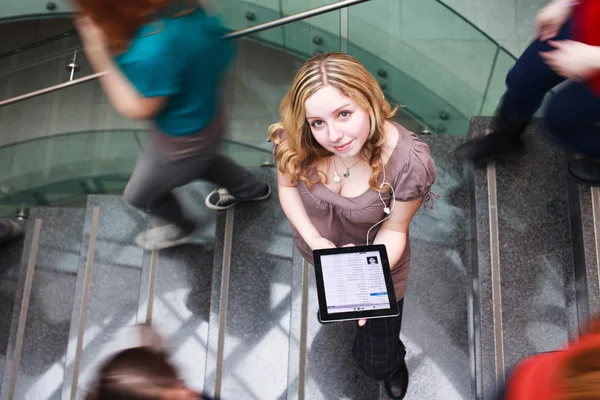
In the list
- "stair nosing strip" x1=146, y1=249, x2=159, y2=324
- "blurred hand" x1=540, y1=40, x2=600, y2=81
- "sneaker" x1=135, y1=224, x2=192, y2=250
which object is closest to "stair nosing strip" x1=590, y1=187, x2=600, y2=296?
"blurred hand" x1=540, y1=40, x2=600, y2=81

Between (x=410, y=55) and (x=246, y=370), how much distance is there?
2.10 m

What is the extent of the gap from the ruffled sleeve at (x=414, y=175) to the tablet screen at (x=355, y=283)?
0.98 feet

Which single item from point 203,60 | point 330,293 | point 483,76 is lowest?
point 330,293

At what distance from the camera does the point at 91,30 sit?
208 cm

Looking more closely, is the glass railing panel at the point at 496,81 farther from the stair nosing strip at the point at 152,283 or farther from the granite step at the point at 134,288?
the stair nosing strip at the point at 152,283

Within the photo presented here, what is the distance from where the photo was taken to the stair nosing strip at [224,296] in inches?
119

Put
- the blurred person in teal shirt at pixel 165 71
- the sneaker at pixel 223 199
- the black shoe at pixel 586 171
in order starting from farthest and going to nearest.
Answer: the sneaker at pixel 223 199
the black shoe at pixel 586 171
the blurred person in teal shirt at pixel 165 71

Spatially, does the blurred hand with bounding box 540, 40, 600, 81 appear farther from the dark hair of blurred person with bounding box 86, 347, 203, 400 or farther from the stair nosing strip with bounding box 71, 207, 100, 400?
the stair nosing strip with bounding box 71, 207, 100, 400

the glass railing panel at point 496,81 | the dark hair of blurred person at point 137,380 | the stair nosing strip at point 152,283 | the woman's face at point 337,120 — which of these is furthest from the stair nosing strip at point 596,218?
the stair nosing strip at point 152,283

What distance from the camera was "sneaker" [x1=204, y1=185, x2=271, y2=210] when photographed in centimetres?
331

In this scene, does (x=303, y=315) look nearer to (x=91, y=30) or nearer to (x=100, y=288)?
(x=100, y=288)

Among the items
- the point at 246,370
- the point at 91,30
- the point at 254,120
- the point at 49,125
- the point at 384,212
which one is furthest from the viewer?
the point at 49,125

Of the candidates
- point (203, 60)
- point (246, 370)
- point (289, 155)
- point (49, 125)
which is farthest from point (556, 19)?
point (49, 125)

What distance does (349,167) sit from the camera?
222 centimetres
